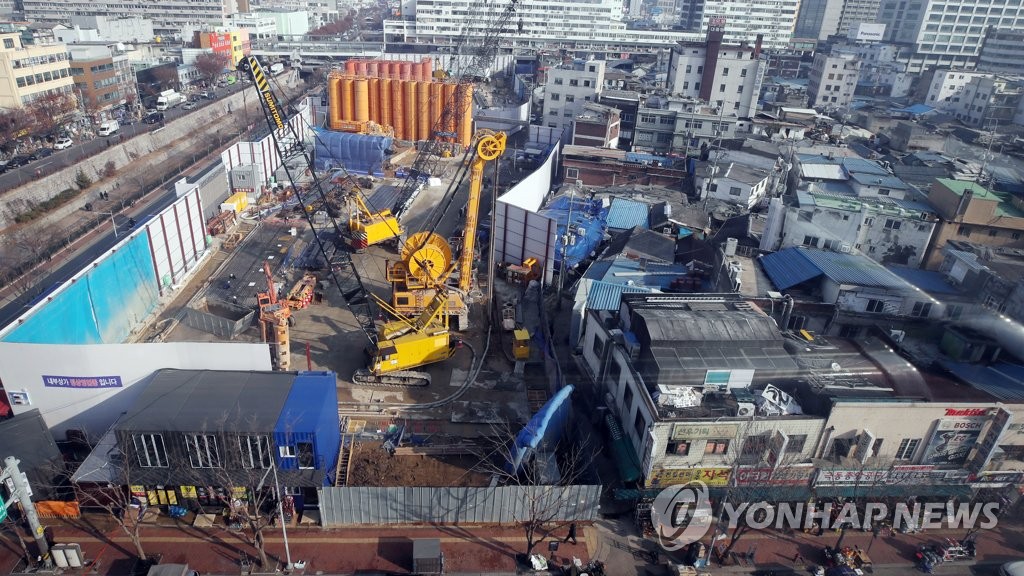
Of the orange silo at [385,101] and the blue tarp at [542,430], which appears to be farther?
the orange silo at [385,101]

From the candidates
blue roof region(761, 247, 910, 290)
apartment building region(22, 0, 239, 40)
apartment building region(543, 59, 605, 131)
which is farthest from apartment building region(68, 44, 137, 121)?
blue roof region(761, 247, 910, 290)

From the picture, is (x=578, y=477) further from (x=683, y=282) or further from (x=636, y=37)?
→ (x=636, y=37)

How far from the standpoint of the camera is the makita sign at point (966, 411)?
14305 millimetres

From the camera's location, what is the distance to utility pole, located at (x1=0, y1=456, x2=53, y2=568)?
39.2ft

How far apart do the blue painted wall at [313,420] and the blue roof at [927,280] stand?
63.6 feet

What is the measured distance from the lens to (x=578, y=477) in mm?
14992

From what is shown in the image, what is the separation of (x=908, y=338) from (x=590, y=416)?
10825 millimetres

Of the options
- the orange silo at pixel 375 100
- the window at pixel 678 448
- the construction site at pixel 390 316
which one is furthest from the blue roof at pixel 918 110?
the window at pixel 678 448

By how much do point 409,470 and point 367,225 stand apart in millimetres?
15261

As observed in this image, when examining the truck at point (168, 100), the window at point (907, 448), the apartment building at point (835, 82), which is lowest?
the window at point (907, 448)

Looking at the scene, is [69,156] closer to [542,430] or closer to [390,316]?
[390,316]

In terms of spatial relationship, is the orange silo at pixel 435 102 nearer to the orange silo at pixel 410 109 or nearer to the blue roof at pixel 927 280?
the orange silo at pixel 410 109

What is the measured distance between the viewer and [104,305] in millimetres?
20016

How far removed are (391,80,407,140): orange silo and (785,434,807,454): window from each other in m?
40.4
